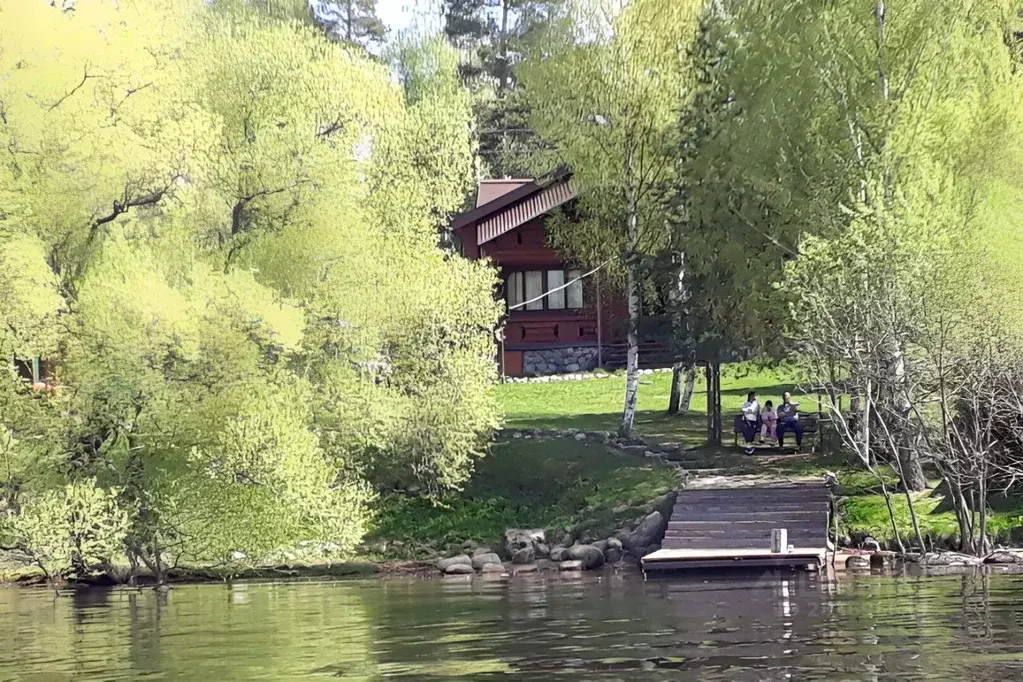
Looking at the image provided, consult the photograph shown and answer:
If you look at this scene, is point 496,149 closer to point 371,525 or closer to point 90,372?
point 371,525

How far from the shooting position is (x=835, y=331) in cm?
2505

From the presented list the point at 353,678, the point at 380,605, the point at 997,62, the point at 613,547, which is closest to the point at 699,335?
the point at 613,547

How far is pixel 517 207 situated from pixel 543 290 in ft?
13.5

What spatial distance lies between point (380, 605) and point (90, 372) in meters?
7.13

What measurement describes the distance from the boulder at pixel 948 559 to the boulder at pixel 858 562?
3.27ft

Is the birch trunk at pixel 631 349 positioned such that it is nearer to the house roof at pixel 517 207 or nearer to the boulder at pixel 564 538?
the boulder at pixel 564 538

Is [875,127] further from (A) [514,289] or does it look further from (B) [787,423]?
(A) [514,289]

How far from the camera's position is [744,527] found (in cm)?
2852

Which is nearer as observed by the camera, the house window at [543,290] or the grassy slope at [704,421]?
the grassy slope at [704,421]

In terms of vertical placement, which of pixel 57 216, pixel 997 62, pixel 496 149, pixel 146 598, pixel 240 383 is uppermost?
Answer: pixel 496 149

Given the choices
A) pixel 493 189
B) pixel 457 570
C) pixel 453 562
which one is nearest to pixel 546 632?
pixel 457 570

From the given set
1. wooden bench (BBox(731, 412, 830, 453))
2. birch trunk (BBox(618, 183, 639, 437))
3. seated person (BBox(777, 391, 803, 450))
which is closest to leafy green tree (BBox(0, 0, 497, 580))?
birch trunk (BBox(618, 183, 639, 437))

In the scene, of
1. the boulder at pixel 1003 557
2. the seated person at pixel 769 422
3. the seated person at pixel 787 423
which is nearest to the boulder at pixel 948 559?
the boulder at pixel 1003 557

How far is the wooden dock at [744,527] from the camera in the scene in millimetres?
26719
